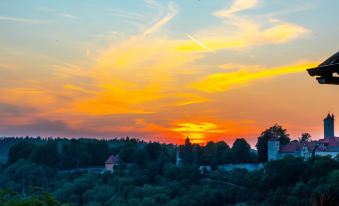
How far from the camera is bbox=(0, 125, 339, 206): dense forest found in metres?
43.8

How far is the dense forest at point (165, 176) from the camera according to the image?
1725 inches

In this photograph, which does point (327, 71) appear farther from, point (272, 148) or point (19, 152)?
point (19, 152)

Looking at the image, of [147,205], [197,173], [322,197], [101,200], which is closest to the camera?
[322,197]

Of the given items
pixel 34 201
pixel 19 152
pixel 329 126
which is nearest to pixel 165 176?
pixel 329 126

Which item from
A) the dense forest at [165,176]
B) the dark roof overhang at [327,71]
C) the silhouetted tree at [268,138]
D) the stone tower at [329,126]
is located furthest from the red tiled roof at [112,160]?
the dark roof overhang at [327,71]

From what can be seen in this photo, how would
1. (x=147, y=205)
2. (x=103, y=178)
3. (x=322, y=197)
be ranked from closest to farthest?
(x=322, y=197), (x=147, y=205), (x=103, y=178)

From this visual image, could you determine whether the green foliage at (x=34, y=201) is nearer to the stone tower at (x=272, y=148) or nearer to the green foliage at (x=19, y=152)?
the stone tower at (x=272, y=148)

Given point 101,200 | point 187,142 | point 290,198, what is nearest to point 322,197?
point 290,198

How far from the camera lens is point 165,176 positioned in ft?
176

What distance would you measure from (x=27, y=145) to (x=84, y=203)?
88.0 ft

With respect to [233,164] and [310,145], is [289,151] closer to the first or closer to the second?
[310,145]

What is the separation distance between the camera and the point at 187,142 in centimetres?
6481

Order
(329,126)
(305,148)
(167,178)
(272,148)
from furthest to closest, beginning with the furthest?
(329,126) < (305,148) < (272,148) < (167,178)

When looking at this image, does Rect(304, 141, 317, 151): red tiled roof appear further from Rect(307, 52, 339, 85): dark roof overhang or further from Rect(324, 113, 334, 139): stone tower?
Rect(307, 52, 339, 85): dark roof overhang
